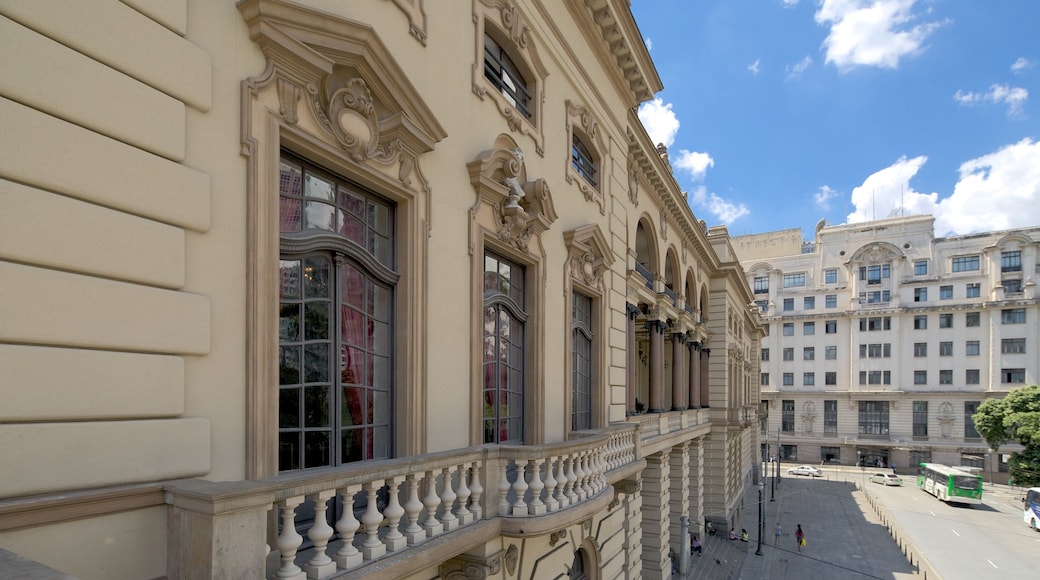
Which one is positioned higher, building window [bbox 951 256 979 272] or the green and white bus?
building window [bbox 951 256 979 272]

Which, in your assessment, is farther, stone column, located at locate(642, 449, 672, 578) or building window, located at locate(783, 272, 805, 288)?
building window, located at locate(783, 272, 805, 288)

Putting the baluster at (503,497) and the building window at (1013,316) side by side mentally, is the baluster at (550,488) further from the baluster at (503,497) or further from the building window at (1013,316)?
Answer: the building window at (1013,316)

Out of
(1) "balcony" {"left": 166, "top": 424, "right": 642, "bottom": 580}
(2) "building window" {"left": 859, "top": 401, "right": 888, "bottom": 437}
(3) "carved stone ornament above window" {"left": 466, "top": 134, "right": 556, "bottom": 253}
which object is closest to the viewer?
(1) "balcony" {"left": 166, "top": 424, "right": 642, "bottom": 580}

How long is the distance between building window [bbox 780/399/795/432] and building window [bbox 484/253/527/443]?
61857 mm

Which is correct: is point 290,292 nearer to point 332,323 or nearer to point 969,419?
point 332,323

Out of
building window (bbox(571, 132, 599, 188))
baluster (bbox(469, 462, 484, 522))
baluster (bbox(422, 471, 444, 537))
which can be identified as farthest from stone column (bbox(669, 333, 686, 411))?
baluster (bbox(422, 471, 444, 537))

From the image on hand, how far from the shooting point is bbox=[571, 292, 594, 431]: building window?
10898 mm

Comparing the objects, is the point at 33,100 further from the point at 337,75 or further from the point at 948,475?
the point at 948,475

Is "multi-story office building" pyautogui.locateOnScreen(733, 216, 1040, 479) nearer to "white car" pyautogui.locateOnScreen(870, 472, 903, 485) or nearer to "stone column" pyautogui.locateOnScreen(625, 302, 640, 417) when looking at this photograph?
"white car" pyautogui.locateOnScreen(870, 472, 903, 485)

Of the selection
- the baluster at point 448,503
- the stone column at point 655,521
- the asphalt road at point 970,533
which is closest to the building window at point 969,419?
the asphalt road at point 970,533

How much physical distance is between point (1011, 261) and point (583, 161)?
6101 centimetres

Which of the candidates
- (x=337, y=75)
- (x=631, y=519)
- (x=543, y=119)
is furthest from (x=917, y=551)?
(x=337, y=75)

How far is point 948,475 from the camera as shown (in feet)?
132

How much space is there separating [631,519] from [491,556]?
8570mm
